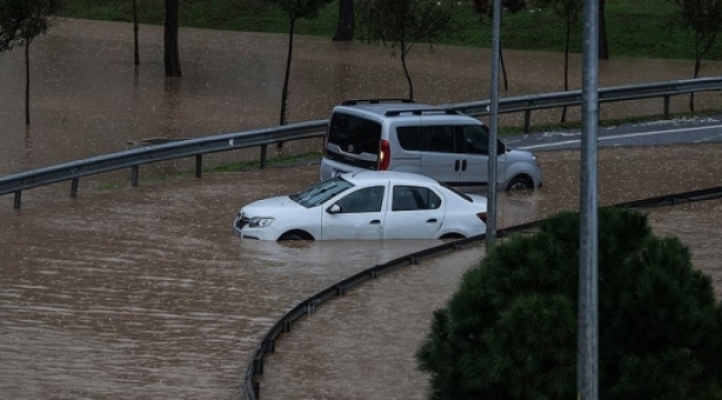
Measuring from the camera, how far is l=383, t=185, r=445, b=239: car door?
66.9 feet

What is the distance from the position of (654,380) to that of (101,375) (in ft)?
18.0

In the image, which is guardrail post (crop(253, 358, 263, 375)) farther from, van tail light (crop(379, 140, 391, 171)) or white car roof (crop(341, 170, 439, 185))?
van tail light (crop(379, 140, 391, 171))

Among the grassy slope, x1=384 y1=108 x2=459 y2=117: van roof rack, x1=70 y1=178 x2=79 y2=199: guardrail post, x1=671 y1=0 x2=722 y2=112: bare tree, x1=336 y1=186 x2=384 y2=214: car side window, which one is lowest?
x1=70 y1=178 x2=79 y2=199: guardrail post

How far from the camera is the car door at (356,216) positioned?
20094 millimetres

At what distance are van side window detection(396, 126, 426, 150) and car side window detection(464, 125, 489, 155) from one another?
2.61 feet

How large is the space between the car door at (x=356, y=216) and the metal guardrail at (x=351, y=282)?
1.15 metres

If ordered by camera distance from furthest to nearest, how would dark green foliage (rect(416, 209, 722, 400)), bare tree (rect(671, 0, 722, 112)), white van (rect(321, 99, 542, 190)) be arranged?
bare tree (rect(671, 0, 722, 112))
white van (rect(321, 99, 542, 190))
dark green foliage (rect(416, 209, 722, 400))

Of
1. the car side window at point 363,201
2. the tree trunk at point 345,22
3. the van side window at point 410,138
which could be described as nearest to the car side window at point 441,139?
the van side window at point 410,138

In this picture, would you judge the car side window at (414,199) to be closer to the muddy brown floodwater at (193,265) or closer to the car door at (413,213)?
the car door at (413,213)

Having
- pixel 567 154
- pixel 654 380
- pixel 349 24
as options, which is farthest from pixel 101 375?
pixel 349 24

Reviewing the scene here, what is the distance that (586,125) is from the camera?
8.97 meters

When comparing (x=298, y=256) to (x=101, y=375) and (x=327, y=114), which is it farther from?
(x=327, y=114)

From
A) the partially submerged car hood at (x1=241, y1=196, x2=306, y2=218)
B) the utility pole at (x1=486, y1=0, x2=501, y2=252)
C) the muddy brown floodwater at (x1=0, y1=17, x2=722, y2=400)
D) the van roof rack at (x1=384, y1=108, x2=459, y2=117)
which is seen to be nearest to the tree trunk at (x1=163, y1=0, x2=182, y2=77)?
the muddy brown floodwater at (x1=0, y1=17, x2=722, y2=400)

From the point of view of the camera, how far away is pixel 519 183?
24.5m
